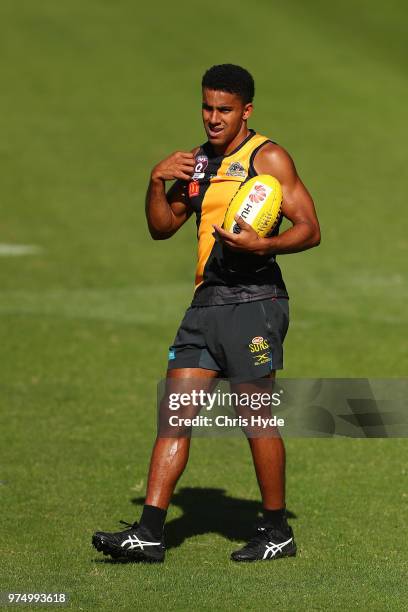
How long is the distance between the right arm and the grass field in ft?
5.68

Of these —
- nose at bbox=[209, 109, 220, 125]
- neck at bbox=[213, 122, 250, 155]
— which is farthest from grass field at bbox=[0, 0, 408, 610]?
nose at bbox=[209, 109, 220, 125]

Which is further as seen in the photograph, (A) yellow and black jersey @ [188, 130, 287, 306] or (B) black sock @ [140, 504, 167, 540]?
(A) yellow and black jersey @ [188, 130, 287, 306]

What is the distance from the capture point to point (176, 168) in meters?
6.96

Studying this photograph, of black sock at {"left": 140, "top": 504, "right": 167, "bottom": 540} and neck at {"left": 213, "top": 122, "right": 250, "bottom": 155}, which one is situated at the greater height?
neck at {"left": 213, "top": 122, "right": 250, "bottom": 155}

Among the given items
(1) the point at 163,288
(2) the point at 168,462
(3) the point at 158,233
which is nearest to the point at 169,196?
(3) the point at 158,233

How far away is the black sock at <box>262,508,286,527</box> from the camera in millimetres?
6953

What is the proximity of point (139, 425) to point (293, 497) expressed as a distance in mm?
2314

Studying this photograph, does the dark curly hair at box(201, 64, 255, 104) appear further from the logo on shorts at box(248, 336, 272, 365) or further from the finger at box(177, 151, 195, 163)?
the logo on shorts at box(248, 336, 272, 365)

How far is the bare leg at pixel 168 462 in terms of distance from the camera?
268 inches

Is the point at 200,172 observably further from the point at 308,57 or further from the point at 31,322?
the point at 308,57

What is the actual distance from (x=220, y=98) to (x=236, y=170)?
381 mm

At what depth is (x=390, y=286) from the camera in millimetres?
17281

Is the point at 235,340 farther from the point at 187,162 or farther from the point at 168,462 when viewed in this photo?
the point at 187,162

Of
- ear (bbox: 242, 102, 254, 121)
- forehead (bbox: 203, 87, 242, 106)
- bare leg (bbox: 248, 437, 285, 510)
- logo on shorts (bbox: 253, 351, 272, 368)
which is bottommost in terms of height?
bare leg (bbox: 248, 437, 285, 510)
